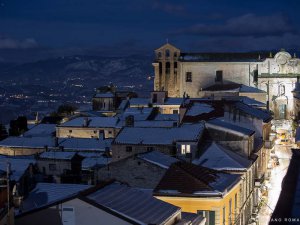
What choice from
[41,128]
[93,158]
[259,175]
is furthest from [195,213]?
[41,128]

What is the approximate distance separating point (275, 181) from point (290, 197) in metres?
6.67

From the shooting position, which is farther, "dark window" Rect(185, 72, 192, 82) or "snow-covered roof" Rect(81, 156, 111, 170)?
"dark window" Rect(185, 72, 192, 82)

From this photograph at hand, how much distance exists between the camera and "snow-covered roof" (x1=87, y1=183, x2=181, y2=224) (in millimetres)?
21281

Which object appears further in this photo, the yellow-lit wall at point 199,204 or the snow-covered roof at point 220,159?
the snow-covered roof at point 220,159

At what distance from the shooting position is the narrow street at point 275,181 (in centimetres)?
3895

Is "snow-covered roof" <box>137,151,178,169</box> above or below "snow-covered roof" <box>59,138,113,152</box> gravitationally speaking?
above

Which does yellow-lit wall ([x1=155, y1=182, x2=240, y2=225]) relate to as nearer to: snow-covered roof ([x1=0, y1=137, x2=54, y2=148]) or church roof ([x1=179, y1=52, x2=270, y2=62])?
snow-covered roof ([x1=0, y1=137, x2=54, y2=148])

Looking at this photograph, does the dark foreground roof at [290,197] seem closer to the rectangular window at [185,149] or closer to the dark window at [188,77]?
the rectangular window at [185,149]

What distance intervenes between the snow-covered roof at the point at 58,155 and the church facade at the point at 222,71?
4522cm

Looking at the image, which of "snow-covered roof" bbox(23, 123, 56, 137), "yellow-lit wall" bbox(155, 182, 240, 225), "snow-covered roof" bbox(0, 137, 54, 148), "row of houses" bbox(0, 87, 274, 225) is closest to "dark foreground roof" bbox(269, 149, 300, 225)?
"row of houses" bbox(0, 87, 274, 225)

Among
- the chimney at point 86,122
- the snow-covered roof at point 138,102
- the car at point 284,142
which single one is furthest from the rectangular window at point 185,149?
the snow-covered roof at point 138,102

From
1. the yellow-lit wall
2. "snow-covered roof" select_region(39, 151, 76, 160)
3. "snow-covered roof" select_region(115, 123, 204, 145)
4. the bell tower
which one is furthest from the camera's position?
the bell tower

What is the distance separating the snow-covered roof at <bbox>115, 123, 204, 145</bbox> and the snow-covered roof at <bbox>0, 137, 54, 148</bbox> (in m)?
18.0

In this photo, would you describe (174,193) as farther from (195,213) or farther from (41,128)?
(41,128)
